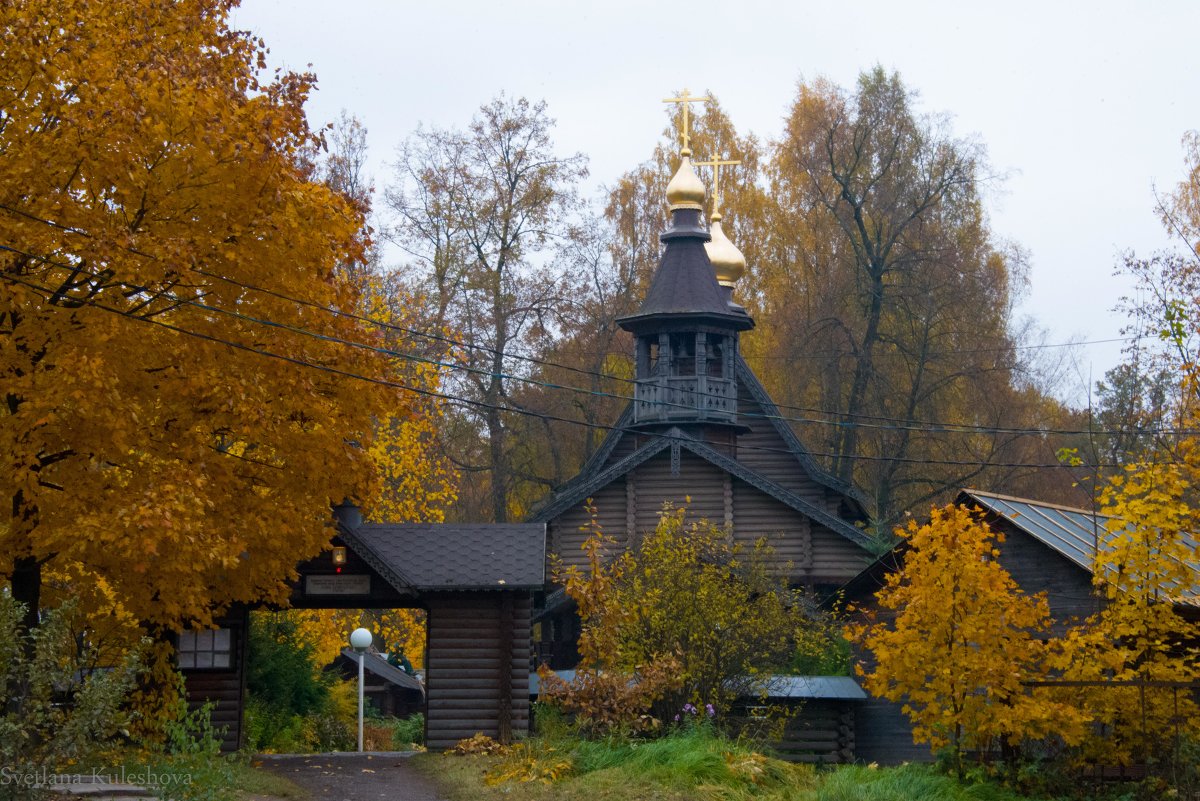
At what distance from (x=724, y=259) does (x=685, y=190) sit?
491 cm

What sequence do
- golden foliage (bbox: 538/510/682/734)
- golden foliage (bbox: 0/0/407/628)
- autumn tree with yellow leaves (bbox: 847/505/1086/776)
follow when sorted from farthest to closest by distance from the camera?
1. golden foliage (bbox: 538/510/682/734)
2. autumn tree with yellow leaves (bbox: 847/505/1086/776)
3. golden foliage (bbox: 0/0/407/628)

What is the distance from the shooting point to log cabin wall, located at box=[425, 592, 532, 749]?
23656 millimetres

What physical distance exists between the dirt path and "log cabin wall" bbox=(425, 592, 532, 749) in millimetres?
996

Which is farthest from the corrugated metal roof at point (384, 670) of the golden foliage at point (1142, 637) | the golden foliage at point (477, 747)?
the golden foliage at point (1142, 637)

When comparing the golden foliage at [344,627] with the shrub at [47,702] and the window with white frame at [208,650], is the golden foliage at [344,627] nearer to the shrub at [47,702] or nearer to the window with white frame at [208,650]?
the window with white frame at [208,650]

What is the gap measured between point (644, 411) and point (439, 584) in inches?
685

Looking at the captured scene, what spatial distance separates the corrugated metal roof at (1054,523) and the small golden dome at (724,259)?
883 inches

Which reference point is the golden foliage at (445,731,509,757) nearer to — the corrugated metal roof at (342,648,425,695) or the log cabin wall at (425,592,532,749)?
the log cabin wall at (425,592,532,749)

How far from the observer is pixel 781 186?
5234cm

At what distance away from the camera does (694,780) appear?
681 inches

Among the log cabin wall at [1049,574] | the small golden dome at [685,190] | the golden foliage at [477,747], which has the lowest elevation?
the golden foliage at [477,747]

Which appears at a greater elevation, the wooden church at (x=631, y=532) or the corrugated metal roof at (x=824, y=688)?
the wooden church at (x=631, y=532)

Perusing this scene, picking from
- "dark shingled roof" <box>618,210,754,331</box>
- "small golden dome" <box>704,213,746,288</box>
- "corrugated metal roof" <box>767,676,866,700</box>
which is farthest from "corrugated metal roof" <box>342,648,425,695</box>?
"corrugated metal roof" <box>767,676,866,700</box>

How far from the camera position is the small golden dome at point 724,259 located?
A: 46.7 m
